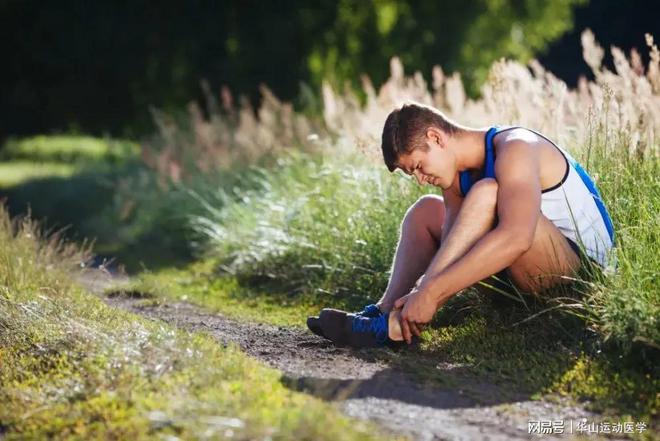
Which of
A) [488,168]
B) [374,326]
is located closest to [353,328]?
[374,326]

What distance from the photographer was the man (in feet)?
15.8

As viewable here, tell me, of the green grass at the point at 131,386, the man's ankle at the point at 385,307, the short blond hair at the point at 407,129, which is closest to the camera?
the green grass at the point at 131,386

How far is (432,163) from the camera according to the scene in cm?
499

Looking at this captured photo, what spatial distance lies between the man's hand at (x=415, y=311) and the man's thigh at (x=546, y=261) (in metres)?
0.51

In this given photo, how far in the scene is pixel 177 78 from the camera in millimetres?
17172

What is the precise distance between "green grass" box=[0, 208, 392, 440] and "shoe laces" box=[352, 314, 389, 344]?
62cm

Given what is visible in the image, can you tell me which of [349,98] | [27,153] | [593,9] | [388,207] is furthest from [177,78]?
[388,207]

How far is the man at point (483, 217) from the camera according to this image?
15.8 ft

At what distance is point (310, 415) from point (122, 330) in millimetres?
1614

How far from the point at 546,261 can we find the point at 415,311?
2.20 feet

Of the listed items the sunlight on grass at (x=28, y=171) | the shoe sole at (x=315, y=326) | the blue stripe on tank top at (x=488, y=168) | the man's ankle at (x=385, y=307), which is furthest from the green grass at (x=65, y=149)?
the blue stripe on tank top at (x=488, y=168)

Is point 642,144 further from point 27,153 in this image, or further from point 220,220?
point 27,153

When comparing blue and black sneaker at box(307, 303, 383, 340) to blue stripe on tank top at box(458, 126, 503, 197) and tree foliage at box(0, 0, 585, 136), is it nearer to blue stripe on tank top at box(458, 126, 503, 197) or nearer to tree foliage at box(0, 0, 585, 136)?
blue stripe on tank top at box(458, 126, 503, 197)

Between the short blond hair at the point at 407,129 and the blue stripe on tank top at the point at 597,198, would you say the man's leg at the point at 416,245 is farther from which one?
the blue stripe on tank top at the point at 597,198
